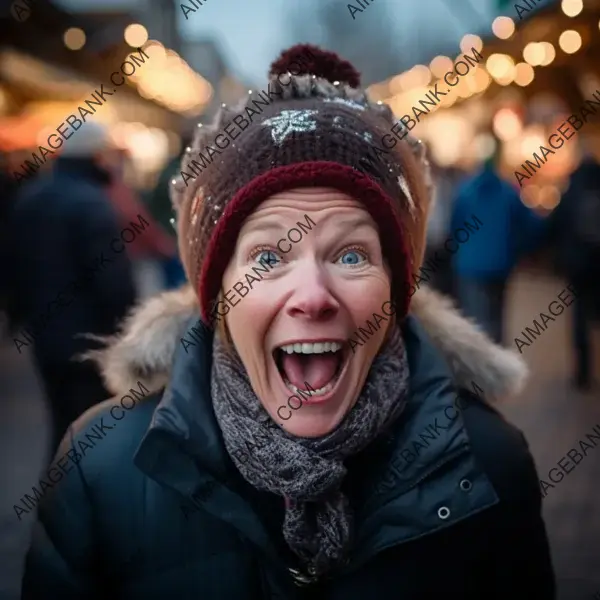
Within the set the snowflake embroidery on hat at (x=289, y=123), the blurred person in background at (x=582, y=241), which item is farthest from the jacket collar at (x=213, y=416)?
the blurred person in background at (x=582, y=241)

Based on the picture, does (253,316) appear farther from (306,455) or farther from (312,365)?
(306,455)

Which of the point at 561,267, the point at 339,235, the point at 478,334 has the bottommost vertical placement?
the point at 339,235

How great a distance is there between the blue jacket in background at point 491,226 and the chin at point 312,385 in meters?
4.54

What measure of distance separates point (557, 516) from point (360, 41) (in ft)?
69.6

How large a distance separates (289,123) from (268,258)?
0.29 meters

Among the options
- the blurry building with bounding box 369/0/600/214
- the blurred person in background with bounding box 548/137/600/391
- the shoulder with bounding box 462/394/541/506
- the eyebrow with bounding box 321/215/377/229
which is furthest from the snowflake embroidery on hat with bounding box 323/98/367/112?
the blurred person in background with bounding box 548/137/600/391

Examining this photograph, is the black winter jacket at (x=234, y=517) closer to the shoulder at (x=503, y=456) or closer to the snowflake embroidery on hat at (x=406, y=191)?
the shoulder at (x=503, y=456)

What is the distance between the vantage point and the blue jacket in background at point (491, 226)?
19.1ft

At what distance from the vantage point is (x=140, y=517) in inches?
61.6

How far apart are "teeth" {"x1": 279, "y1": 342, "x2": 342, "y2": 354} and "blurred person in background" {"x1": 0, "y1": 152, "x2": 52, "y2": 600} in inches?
47.2

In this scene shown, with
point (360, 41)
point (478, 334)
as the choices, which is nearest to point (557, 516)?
point (478, 334)

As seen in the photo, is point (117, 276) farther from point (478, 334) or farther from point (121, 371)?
point (478, 334)

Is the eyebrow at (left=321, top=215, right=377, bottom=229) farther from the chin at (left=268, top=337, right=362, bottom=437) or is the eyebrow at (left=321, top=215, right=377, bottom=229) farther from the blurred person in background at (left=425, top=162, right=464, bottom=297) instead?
the blurred person in background at (left=425, top=162, right=464, bottom=297)

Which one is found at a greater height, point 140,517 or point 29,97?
point 29,97
